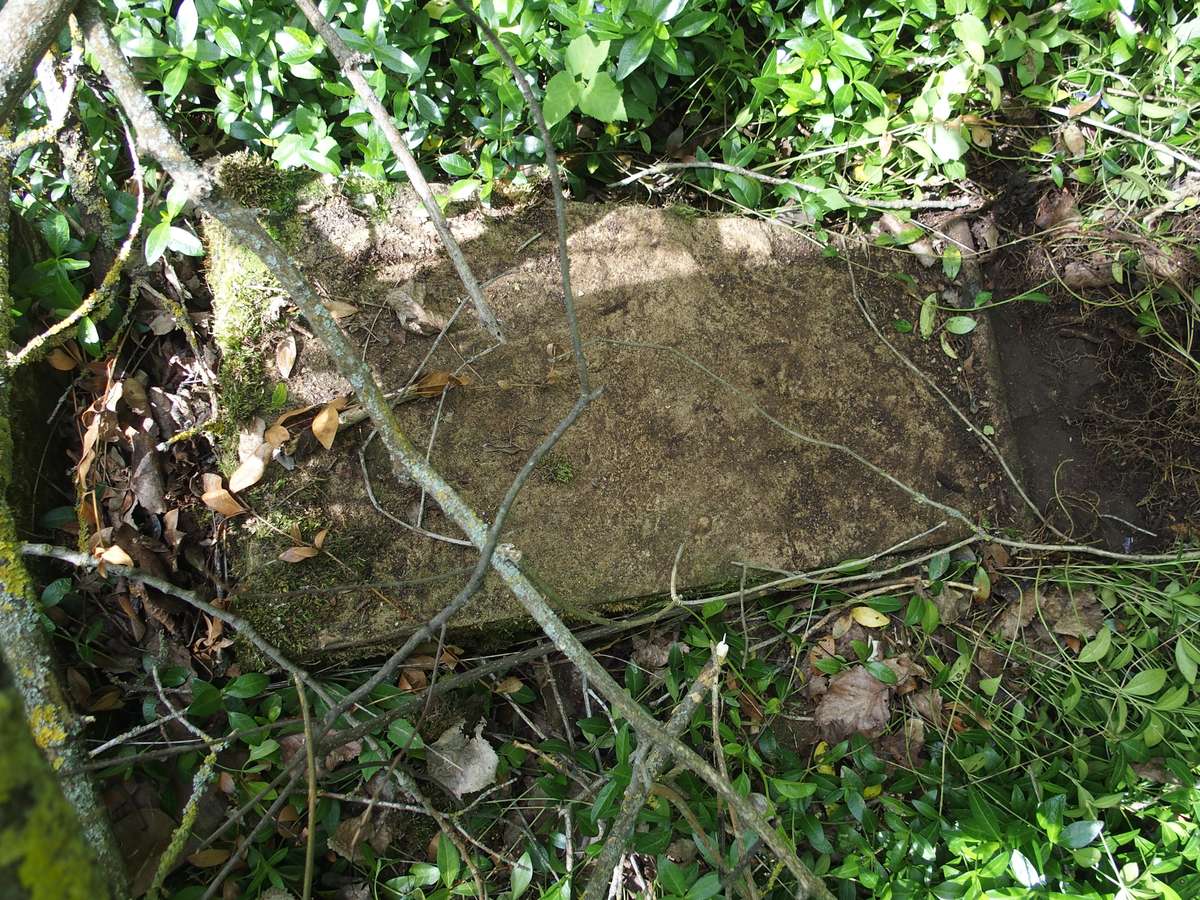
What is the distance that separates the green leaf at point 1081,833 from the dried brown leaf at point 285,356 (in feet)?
7.59

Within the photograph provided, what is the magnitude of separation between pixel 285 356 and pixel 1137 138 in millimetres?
2909

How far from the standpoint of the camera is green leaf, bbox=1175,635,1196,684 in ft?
7.65

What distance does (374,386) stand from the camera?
5.99 ft

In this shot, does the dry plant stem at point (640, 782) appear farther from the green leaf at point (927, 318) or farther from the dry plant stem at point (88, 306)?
the dry plant stem at point (88, 306)

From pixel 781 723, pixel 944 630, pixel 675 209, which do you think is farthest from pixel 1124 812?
pixel 675 209

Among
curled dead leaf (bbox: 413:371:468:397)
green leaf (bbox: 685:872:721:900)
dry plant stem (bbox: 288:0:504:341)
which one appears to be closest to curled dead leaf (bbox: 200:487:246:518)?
curled dead leaf (bbox: 413:371:468:397)

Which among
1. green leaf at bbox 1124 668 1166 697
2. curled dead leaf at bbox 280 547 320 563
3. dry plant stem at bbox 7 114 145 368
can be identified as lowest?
green leaf at bbox 1124 668 1166 697

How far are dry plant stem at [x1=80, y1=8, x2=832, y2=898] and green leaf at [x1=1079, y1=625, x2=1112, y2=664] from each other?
1241 mm

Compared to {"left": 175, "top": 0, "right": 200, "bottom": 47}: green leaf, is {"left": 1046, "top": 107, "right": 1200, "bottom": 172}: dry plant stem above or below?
below

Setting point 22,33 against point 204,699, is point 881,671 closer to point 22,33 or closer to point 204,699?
point 204,699

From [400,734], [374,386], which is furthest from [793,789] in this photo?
[374,386]

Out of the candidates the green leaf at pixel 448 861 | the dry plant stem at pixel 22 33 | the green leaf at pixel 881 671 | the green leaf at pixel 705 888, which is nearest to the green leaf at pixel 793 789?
the green leaf at pixel 705 888

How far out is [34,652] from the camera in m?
1.71

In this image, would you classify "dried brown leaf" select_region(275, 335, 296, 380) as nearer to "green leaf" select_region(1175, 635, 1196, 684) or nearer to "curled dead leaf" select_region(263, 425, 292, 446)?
"curled dead leaf" select_region(263, 425, 292, 446)
